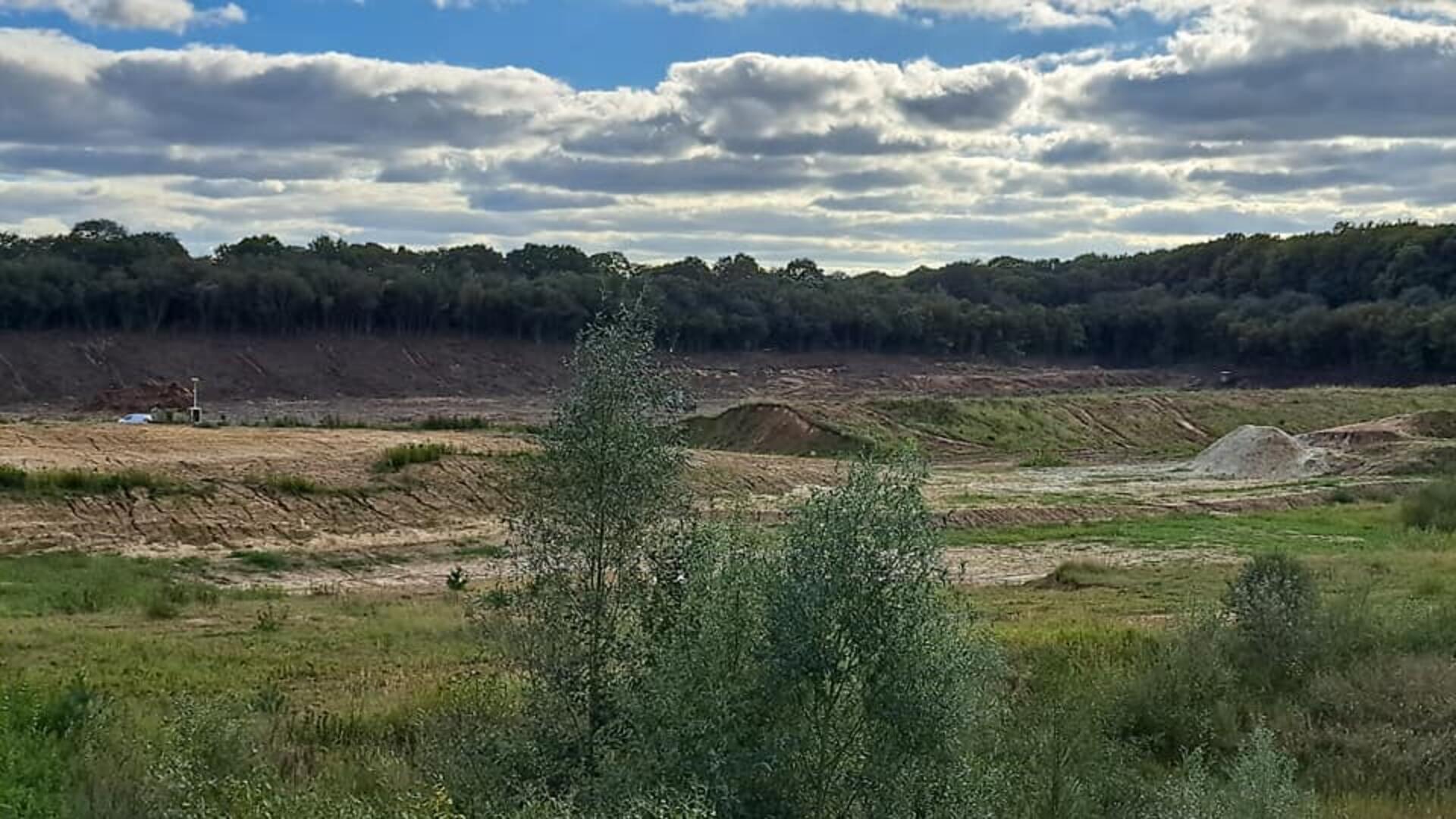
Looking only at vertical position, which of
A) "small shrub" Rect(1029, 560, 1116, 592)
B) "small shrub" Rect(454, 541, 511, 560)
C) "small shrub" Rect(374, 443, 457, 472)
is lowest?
"small shrub" Rect(454, 541, 511, 560)

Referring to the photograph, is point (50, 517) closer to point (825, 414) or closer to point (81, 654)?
point (81, 654)

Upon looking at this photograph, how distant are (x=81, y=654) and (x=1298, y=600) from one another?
1561 centimetres

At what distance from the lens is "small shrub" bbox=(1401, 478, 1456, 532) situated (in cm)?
4059

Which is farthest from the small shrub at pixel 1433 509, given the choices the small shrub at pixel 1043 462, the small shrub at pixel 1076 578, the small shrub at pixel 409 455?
the small shrub at pixel 409 455

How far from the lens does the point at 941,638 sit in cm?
1001

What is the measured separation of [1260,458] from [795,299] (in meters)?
55.3

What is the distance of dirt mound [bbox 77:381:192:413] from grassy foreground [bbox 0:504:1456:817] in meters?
42.6

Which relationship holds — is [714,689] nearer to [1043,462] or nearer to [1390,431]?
[1043,462]

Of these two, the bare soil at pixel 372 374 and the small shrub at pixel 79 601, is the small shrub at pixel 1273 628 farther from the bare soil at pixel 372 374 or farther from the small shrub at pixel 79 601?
the bare soil at pixel 372 374

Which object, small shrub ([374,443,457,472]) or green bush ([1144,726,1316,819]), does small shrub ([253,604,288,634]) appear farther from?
small shrub ([374,443,457,472])

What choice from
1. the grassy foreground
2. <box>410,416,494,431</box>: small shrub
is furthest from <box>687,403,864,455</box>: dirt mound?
the grassy foreground

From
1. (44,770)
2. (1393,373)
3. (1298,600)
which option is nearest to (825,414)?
(1298,600)

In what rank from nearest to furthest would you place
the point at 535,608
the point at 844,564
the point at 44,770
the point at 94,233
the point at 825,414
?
the point at 844,564
the point at 535,608
the point at 44,770
the point at 825,414
the point at 94,233

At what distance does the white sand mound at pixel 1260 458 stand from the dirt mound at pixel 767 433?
16.1 m
